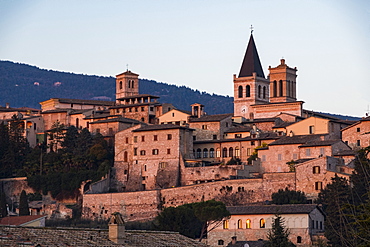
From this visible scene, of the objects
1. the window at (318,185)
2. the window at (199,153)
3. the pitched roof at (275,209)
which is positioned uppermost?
the window at (199,153)

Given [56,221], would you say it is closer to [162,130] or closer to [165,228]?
[162,130]

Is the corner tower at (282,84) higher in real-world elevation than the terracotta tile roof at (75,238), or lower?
higher

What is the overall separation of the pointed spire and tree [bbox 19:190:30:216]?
3306cm

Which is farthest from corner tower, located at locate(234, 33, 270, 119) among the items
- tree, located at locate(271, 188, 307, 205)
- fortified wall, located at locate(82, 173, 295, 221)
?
tree, located at locate(271, 188, 307, 205)

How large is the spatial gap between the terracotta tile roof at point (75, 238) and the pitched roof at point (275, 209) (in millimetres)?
26705

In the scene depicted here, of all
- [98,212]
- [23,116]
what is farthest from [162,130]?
[23,116]

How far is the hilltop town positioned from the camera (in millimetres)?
72000

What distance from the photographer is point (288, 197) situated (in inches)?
2798

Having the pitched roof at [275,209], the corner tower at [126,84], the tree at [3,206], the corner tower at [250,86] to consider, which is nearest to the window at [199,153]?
the corner tower at [250,86]

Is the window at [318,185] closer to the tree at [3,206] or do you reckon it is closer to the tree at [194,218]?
the tree at [194,218]

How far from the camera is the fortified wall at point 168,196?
7381 cm

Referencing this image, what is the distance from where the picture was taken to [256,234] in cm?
6556

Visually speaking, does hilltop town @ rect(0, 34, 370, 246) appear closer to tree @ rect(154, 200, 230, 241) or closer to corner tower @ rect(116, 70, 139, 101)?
tree @ rect(154, 200, 230, 241)

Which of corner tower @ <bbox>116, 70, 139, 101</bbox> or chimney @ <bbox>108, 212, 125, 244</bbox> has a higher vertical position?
corner tower @ <bbox>116, 70, 139, 101</bbox>
